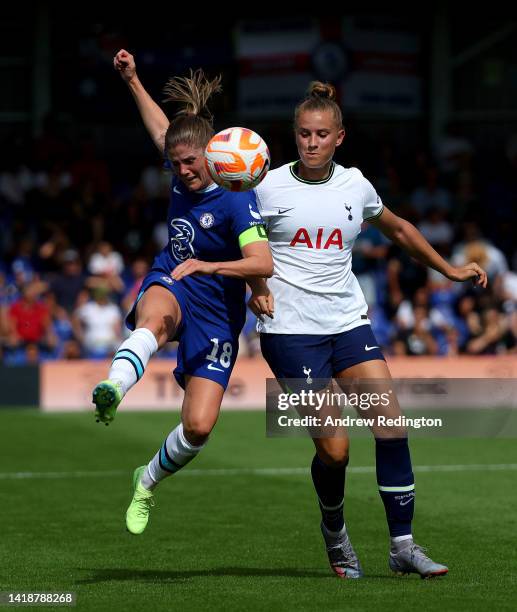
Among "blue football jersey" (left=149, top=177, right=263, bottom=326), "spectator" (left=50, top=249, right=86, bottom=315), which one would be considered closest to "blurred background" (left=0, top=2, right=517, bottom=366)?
"spectator" (left=50, top=249, right=86, bottom=315)

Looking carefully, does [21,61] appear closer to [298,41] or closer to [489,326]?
[298,41]

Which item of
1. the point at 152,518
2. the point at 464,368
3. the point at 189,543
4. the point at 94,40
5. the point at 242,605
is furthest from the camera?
the point at 94,40

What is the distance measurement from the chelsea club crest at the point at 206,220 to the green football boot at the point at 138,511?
1.46m

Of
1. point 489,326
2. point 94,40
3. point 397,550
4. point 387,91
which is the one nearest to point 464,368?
point 489,326

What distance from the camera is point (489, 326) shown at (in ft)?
67.3

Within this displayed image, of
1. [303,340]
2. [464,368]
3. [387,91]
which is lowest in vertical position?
[464,368]

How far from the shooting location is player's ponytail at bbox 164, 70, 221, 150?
736cm

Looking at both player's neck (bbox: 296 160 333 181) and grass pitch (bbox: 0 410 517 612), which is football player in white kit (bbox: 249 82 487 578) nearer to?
player's neck (bbox: 296 160 333 181)

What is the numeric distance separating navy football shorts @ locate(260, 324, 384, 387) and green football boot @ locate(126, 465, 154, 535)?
40.1 inches

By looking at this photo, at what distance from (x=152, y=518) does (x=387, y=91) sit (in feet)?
58.0

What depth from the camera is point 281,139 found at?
2400 cm

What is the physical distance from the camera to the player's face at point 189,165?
7367mm

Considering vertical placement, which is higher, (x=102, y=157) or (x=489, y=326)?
(x=102, y=157)

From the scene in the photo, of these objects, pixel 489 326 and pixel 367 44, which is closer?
pixel 489 326
